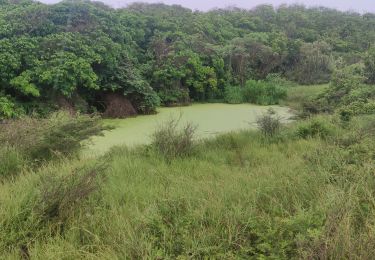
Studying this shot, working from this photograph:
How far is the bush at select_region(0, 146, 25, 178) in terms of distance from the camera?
493 centimetres

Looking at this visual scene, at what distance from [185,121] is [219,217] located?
290 inches

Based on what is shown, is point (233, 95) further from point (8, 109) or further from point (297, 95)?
point (8, 109)

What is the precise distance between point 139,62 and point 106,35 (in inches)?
103

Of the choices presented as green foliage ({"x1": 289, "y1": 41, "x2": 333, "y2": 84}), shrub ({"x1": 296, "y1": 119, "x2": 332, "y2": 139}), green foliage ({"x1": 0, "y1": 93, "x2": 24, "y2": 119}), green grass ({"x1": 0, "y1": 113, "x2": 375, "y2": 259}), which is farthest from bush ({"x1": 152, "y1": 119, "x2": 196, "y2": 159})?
green foliage ({"x1": 289, "y1": 41, "x2": 333, "y2": 84})

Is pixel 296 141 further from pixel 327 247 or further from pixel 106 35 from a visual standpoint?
pixel 106 35

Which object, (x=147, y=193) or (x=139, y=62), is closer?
(x=147, y=193)

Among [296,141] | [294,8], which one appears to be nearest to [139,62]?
[296,141]

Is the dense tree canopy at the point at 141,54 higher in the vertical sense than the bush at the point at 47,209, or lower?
higher

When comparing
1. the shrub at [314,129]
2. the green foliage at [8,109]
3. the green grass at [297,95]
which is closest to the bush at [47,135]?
the green foliage at [8,109]

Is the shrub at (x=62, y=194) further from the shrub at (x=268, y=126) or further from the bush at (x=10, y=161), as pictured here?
the shrub at (x=268, y=126)

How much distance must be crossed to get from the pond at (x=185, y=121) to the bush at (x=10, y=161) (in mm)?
1355

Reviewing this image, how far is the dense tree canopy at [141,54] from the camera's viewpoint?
10.3 m

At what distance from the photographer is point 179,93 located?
13.9 metres

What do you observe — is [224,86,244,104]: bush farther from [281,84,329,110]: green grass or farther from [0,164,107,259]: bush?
[0,164,107,259]: bush
